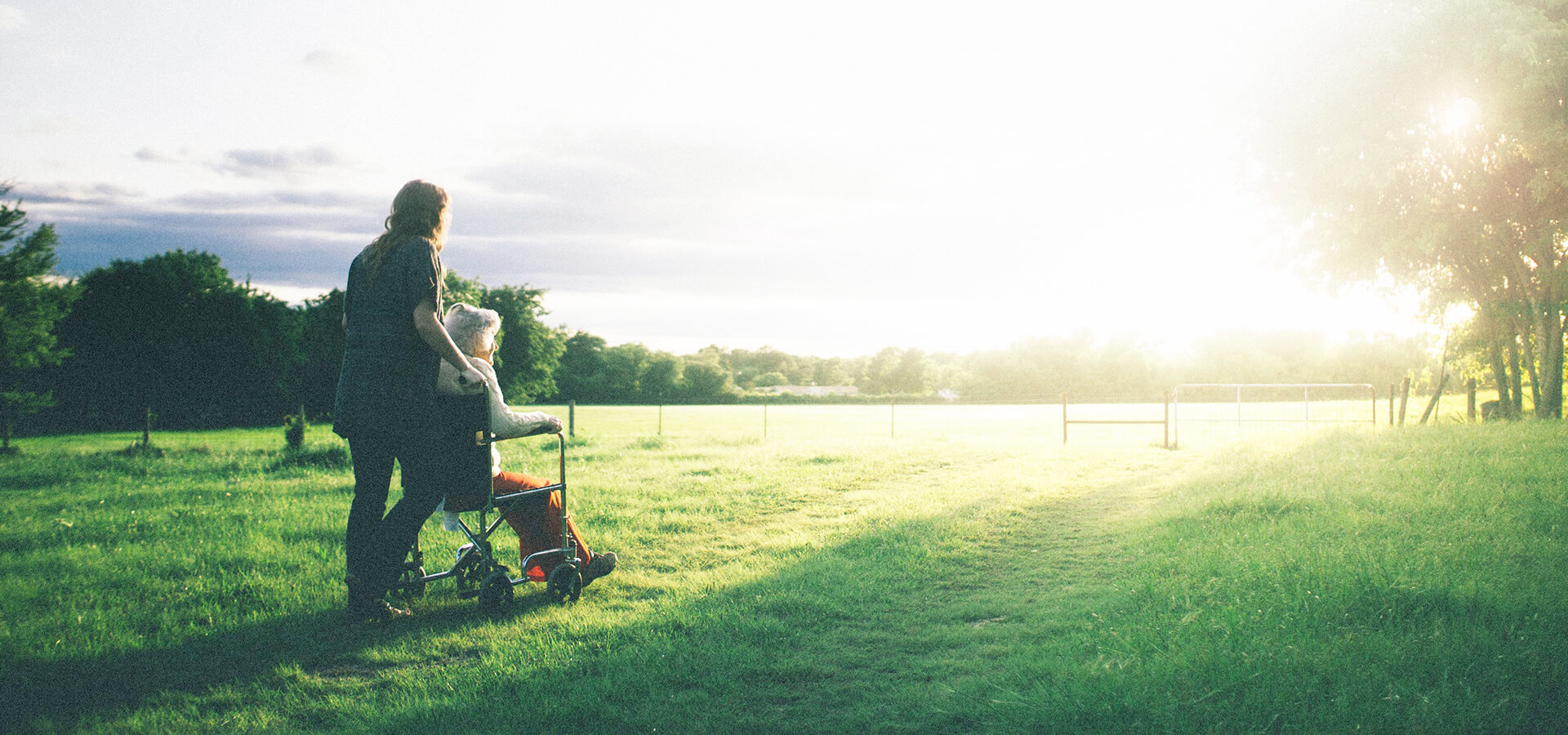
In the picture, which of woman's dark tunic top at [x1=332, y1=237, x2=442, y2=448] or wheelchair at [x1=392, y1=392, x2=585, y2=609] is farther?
wheelchair at [x1=392, y1=392, x2=585, y2=609]

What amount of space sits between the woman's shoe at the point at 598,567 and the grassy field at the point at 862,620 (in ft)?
0.45

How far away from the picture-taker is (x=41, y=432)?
2984 cm

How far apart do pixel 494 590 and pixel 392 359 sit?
1.45 metres

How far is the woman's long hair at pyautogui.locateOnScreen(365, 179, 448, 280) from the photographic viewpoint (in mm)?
3936

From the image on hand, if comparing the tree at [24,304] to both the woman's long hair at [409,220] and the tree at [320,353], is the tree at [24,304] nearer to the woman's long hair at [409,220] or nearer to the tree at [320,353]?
the tree at [320,353]

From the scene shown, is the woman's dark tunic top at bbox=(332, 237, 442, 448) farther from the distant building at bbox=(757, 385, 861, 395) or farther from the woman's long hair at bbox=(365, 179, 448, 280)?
the distant building at bbox=(757, 385, 861, 395)

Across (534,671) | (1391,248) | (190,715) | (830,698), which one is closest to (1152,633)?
(830,698)

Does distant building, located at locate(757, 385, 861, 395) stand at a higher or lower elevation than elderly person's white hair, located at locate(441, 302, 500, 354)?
lower

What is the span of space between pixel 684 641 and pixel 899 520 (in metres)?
3.92

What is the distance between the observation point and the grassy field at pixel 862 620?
2.87 m

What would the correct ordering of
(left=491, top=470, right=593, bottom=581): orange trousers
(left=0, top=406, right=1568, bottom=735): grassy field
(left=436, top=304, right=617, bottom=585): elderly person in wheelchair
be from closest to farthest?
(left=0, top=406, right=1568, bottom=735): grassy field
(left=436, top=304, right=617, bottom=585): elderly person in wheelchair
(left=491, top=470, right=593, bottom=581): orange trousers

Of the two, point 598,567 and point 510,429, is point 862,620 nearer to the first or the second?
point 598,567

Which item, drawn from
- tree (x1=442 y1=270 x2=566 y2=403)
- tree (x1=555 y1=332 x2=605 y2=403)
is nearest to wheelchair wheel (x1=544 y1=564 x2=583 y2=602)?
tree (x1=442 y1=270 x2=566 y2=403)

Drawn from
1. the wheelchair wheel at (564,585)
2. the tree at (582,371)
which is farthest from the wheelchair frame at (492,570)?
the tree at (582,371)
